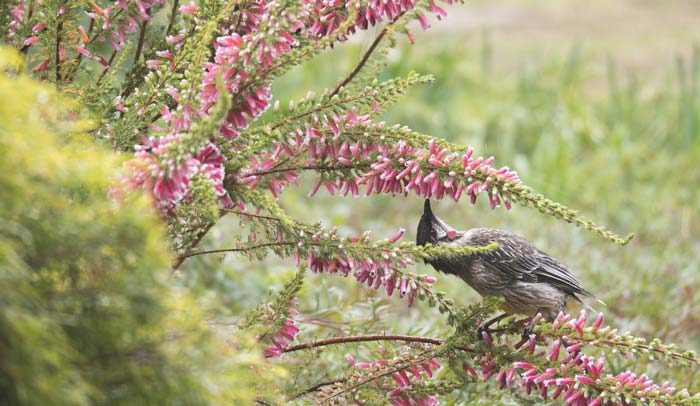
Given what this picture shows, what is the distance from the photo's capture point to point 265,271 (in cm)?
429

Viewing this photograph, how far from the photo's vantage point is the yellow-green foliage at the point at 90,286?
1.04 m

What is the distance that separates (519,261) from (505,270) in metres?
0.08

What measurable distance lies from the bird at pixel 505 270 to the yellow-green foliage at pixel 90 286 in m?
1.08

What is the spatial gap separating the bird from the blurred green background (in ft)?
1.36

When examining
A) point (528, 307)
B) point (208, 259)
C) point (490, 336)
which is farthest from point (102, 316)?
point (208, 259)

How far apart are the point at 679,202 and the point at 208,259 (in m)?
3.39

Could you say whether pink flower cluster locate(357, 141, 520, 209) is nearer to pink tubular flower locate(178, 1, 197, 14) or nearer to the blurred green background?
pink tubular flower locate(178, 1, 197, 14)

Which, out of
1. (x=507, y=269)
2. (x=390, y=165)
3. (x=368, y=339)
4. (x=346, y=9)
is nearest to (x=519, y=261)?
(x=507, y=269)

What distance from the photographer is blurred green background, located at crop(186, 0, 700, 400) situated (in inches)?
144

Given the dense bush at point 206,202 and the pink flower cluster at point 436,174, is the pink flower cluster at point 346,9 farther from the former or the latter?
A: the pink flower cluster at point 436,174

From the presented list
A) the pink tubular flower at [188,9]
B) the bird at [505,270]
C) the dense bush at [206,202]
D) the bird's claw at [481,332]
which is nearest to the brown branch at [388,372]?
the dense bush at [206,202]

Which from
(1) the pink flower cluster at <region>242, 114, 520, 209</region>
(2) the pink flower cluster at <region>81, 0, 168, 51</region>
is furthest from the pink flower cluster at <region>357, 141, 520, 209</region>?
(2) the pink flower cluster at <region>81, 0, 168, 51</region>

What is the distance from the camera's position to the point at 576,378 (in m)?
1.70

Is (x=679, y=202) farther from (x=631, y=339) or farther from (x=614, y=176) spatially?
(x=631, y=339)
